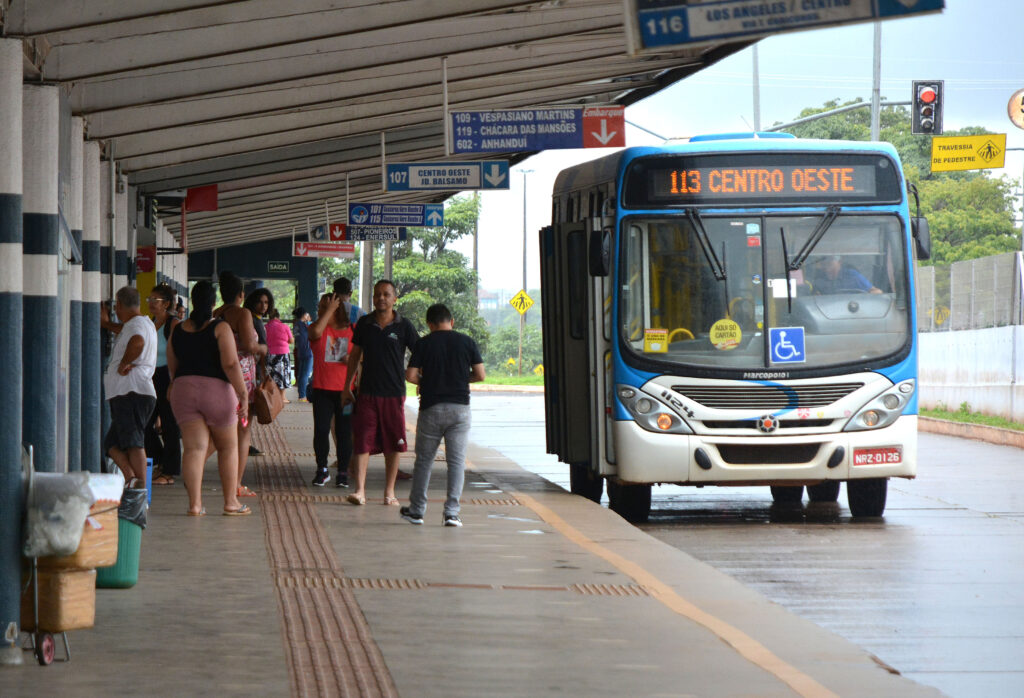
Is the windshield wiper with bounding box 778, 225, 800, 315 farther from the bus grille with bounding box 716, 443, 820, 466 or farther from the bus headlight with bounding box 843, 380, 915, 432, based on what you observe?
the bus grille with bounding box 716, 443, 820, 466

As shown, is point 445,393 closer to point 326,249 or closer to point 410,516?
point 410,516

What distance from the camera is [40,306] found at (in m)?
8.03

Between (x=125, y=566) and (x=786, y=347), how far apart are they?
6.75 metres

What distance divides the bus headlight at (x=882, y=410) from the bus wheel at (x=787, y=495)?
2.22 meters

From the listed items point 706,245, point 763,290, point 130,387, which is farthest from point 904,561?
point 130,387

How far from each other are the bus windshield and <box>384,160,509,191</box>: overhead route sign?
26.9 feet

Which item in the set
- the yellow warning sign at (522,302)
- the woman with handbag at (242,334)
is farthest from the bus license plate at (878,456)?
the yellow warning sign at (522,302)

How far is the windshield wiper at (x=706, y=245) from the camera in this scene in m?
13.3

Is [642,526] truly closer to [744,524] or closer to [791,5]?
[744,524]

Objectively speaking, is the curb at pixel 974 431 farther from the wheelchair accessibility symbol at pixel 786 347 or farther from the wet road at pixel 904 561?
the wheelchair accessibility symbol at pixel 786 347

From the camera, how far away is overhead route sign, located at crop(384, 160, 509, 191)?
21.4 m

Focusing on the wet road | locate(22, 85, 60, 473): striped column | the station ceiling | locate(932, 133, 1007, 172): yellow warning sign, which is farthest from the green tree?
locate(22, 85, 60, 473): striped column

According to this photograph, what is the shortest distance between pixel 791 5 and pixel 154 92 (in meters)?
8.01

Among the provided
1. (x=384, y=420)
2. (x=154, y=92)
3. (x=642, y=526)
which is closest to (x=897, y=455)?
(x=642, y=526)
